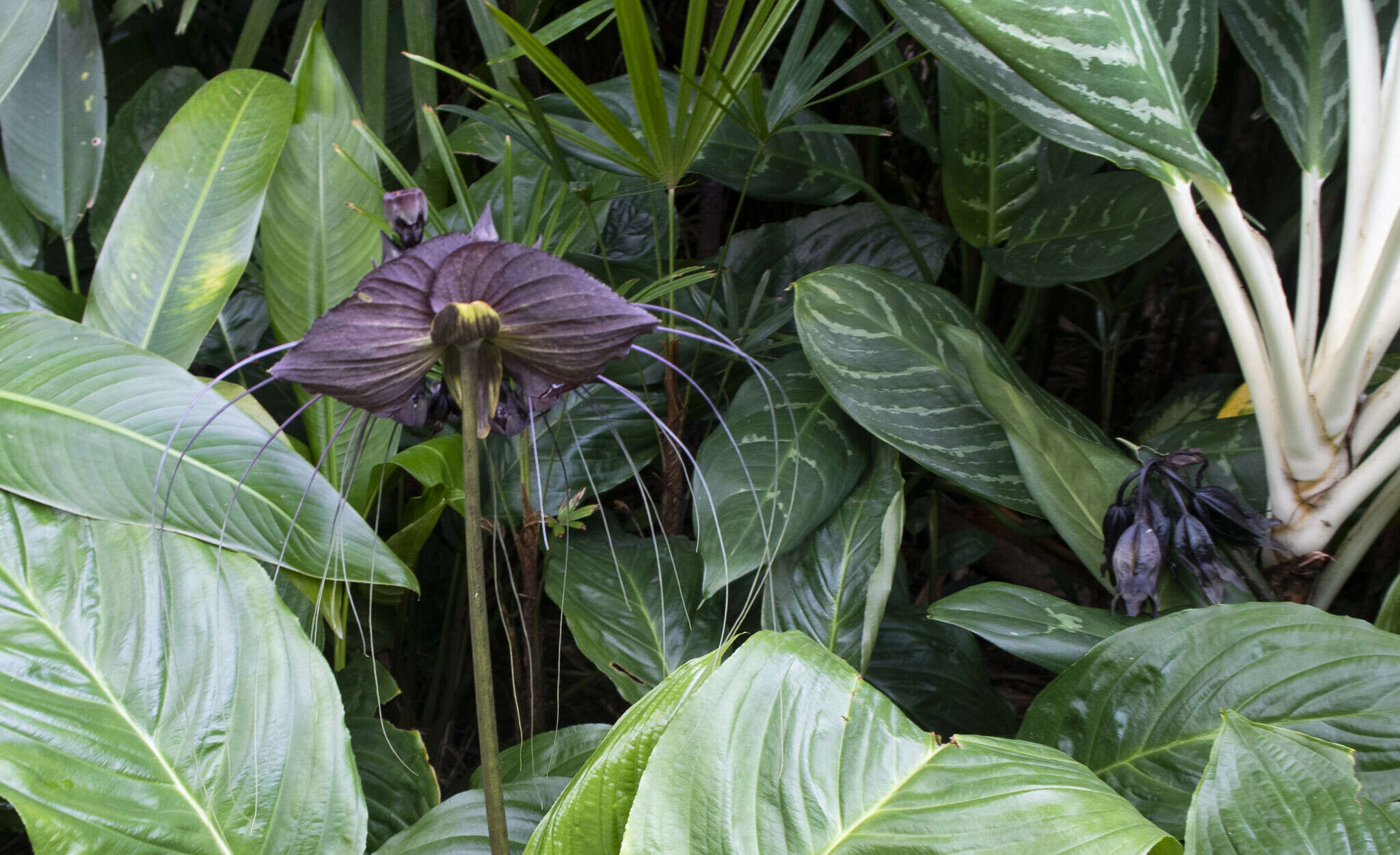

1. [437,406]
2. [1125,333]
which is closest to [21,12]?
[437,406]

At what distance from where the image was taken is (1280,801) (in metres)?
0.44

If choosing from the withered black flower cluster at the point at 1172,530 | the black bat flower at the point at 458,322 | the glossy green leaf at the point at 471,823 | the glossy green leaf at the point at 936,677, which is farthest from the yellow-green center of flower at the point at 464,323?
the glossy green leaf at the point at 936,677

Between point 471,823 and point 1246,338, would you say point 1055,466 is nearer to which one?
point 1246,338

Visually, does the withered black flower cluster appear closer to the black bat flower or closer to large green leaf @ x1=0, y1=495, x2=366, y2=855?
the black bat flower

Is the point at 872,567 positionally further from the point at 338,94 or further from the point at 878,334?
the point at 338,94

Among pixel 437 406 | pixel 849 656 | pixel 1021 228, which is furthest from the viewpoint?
pixel 1021 228

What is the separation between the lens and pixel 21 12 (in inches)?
30.5

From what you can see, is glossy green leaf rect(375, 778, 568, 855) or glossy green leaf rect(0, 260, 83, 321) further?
glossy green leaf rect(0, 260, 83, 321)

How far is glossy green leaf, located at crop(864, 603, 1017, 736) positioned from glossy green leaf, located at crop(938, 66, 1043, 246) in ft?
1.31

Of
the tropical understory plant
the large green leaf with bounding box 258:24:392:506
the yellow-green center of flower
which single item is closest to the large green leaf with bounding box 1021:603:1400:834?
the tropical understory plant

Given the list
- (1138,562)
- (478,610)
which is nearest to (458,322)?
(478,610)

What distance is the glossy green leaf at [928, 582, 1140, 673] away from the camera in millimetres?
623

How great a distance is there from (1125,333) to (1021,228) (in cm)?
55

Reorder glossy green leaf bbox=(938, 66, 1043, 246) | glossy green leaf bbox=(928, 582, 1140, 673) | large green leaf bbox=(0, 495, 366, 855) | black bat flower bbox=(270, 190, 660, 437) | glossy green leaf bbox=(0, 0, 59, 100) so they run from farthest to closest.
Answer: glossy green leaf bbox=(938, 66, 1043, 246) → glossy green leaf bbox=(0, 0, 59, 100) → glossy green leaf bbox=(928, 582, 1140, 673) → large green leaf bbox=(0, 495, 366, 855) → black bat flower bbox=(270, 190, 660, 437)
